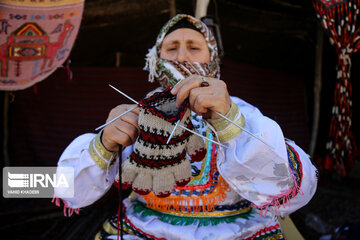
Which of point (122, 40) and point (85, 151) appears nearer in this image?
point (85, 151)

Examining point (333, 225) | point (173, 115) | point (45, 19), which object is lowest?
point (333, 225)

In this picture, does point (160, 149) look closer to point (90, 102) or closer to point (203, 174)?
point (203, 174)

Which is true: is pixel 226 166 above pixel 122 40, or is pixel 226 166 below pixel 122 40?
below

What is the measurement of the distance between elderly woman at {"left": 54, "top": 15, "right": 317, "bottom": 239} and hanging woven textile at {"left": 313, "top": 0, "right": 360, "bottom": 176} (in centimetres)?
99

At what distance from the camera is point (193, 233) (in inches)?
45.9

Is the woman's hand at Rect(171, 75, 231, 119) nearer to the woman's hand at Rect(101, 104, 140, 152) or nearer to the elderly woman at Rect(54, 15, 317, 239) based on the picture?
the elderly woman at Rect(54, 15, 317, 239)

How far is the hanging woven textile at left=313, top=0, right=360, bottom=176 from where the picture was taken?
6.35 ft

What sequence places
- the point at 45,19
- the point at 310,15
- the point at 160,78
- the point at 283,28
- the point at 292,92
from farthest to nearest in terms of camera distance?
the point at 292,92 → the point at 283,28 → the point at 310,15 → the point at 45,19 → the point at 160,78

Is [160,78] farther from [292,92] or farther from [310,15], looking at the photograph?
[292,92]

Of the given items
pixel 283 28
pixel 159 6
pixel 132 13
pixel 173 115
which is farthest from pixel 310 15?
pixel 173 115

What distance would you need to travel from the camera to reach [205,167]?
1265mm

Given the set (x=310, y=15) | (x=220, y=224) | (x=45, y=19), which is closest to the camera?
(x=220, y=224)

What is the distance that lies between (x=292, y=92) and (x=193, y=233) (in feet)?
8.29

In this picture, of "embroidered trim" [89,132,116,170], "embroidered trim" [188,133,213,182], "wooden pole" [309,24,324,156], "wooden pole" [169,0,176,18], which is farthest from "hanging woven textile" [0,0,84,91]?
"wooden pole" [309,24,324,156]
